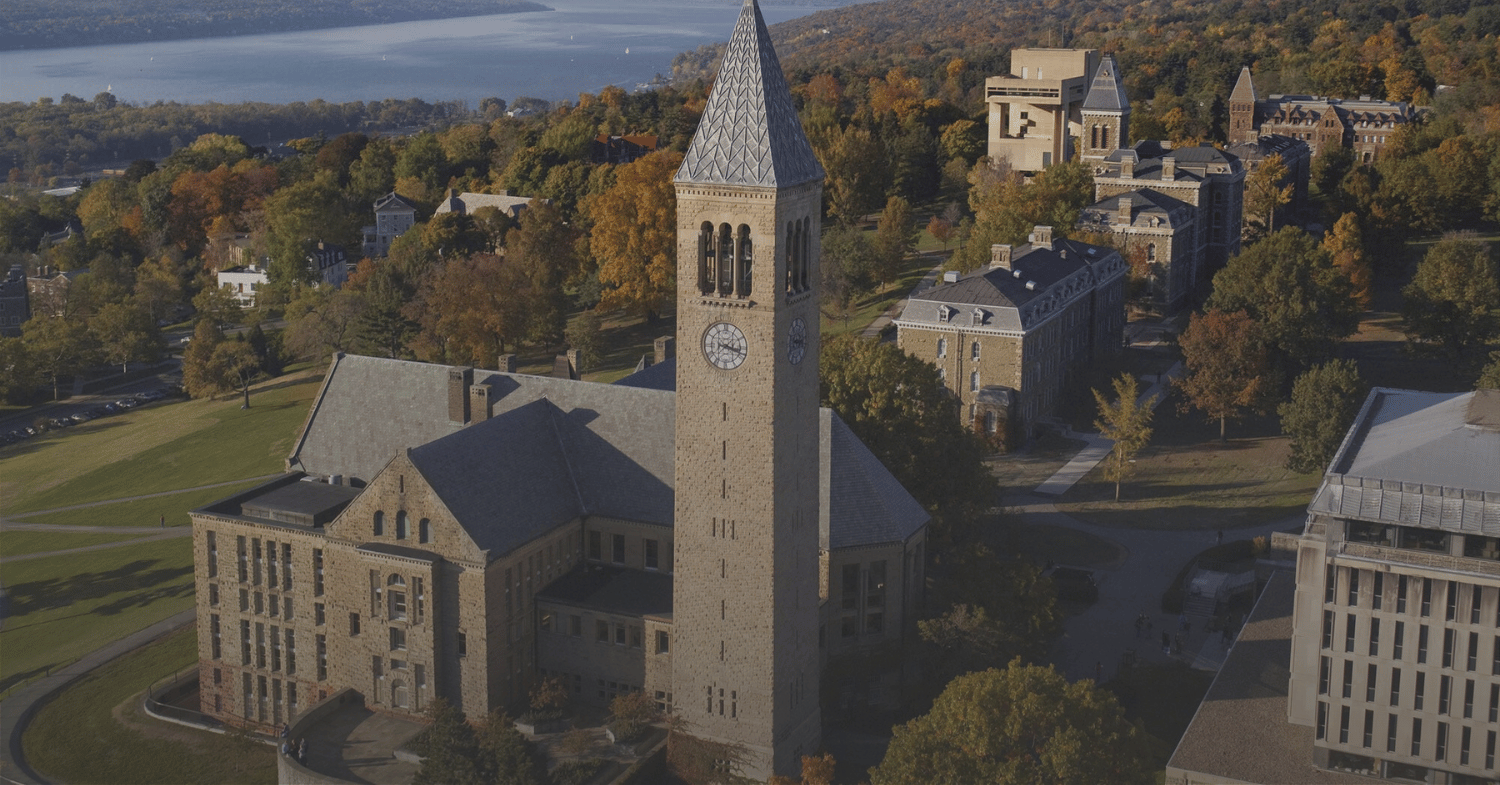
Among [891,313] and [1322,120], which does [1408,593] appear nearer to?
[891,313]

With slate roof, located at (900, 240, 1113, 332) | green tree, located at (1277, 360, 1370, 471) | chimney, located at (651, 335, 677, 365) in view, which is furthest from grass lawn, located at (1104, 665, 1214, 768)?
slate roof, located at (900, 240, 1113, 332)

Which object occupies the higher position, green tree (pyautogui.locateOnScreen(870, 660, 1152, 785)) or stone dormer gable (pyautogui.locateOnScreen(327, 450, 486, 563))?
stone dormer gable (pyautogui.locateOnScreen(327, 450, 486, 563))

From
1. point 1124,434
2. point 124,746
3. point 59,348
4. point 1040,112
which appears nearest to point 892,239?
point 1124,434

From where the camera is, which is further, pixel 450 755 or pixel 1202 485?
pixel 1202 485

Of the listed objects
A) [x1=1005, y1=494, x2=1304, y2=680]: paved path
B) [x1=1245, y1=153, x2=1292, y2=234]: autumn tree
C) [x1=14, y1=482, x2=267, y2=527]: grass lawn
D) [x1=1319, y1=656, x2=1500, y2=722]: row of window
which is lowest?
[x1=14, y1=482, x2=267, y2=527]: grass lawn

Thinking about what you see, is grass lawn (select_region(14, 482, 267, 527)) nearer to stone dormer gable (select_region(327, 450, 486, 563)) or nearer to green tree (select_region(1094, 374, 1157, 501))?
stone dormer gable (select_region(327, 450, 486, 563))
